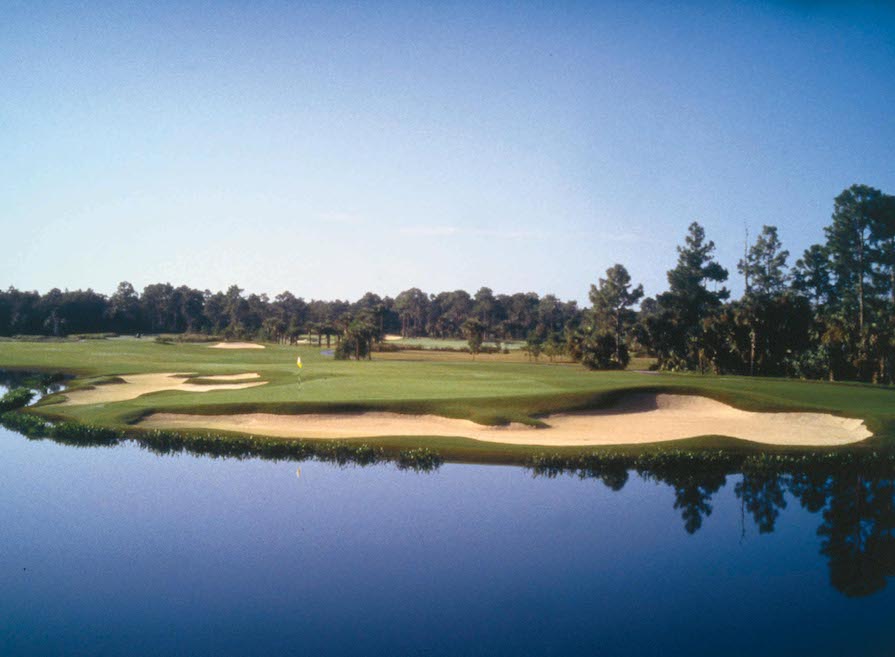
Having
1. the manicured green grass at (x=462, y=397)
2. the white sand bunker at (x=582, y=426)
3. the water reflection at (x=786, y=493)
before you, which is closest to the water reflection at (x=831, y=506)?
the water reflection at (x=786, y=493)

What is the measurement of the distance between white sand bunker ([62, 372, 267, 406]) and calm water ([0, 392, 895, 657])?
1905cm

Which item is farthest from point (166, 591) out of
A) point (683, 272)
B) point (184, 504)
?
point (683, 272)

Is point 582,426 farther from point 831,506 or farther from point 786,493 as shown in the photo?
point 831,506

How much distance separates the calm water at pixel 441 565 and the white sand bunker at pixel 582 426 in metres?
6.21

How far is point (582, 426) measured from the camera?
31266 mm

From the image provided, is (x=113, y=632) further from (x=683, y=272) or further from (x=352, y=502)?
(x=683, y=272)

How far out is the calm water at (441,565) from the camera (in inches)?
442

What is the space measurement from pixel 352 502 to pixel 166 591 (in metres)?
6.71

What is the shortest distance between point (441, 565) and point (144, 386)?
37.4 m


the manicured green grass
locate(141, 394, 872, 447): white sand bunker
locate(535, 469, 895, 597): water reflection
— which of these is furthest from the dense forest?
locate(535, 469, 895, 597): water reflection

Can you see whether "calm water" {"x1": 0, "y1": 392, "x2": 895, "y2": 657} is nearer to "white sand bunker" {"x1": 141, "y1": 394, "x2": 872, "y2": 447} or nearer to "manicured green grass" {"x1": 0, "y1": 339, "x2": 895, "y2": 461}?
"white sand bunker" {"x1": 141, "y1": 394, "x2": 872, "y2": 447}

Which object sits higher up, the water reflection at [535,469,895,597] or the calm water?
the water reflection at [535,469,895,597]

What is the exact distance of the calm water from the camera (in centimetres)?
1122

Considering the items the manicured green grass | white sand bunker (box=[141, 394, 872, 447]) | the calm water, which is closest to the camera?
the calm water
